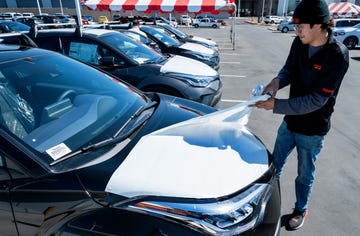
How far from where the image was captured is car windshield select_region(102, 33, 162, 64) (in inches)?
175

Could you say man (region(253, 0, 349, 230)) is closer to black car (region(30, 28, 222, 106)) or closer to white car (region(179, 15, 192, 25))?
black car (region(30, 28, 222, 106))

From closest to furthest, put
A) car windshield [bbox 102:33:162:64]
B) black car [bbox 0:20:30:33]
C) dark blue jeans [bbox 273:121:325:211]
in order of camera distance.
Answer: dark blue jeans [bbox 273:121:325:211] → car windshield [bbox 102:33:162:64] → black car [bbox 0:20:30:33]

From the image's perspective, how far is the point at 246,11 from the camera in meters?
72.3

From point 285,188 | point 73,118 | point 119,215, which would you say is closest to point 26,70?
point 73,118

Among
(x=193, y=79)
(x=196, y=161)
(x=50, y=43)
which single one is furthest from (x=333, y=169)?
(x=50, y=43)

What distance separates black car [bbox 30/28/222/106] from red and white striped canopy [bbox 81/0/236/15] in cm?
857

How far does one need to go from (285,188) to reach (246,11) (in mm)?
77371

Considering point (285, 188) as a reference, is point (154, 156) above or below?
above

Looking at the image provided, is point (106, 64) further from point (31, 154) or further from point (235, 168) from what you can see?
point (235, 168)

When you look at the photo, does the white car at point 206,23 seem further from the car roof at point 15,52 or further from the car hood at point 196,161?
the car hood at point 196,161

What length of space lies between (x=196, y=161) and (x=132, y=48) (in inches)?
145

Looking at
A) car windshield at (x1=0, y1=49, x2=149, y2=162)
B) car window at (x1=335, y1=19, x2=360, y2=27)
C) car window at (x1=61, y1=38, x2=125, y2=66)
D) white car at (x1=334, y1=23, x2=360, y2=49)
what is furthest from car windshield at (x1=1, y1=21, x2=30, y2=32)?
car window at (x1=335, y1=19, x2=360, y2=27)

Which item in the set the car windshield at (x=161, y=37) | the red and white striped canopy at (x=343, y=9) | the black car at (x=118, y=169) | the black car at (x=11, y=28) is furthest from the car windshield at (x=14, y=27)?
the red and white striped canopy at (x=343, y=9)

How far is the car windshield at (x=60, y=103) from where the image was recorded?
1646 mm
